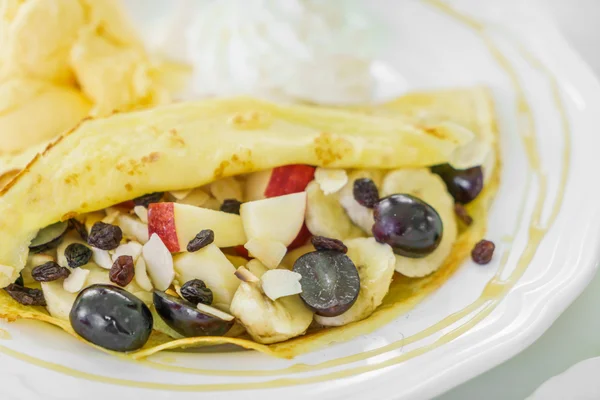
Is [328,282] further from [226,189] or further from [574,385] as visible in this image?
[574,385]

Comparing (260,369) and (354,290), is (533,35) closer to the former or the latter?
(354,290)

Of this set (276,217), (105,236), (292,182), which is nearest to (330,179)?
(292,182)

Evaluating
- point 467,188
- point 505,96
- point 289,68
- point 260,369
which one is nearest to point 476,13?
point 505,96

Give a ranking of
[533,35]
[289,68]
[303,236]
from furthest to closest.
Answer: [289,68] < [533,35] < [303,236]

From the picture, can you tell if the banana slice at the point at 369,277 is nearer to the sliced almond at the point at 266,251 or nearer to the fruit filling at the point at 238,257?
the fruit filling at the point at 238,257

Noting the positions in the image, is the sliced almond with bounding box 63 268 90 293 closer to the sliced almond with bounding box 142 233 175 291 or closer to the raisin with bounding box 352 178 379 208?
the sliced almond with bounding box 142 233 175 291

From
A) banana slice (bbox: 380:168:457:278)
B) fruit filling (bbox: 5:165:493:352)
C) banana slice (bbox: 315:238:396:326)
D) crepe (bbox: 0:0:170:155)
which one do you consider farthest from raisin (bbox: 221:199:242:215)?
crepe (bbox: 0:0:170:155)
